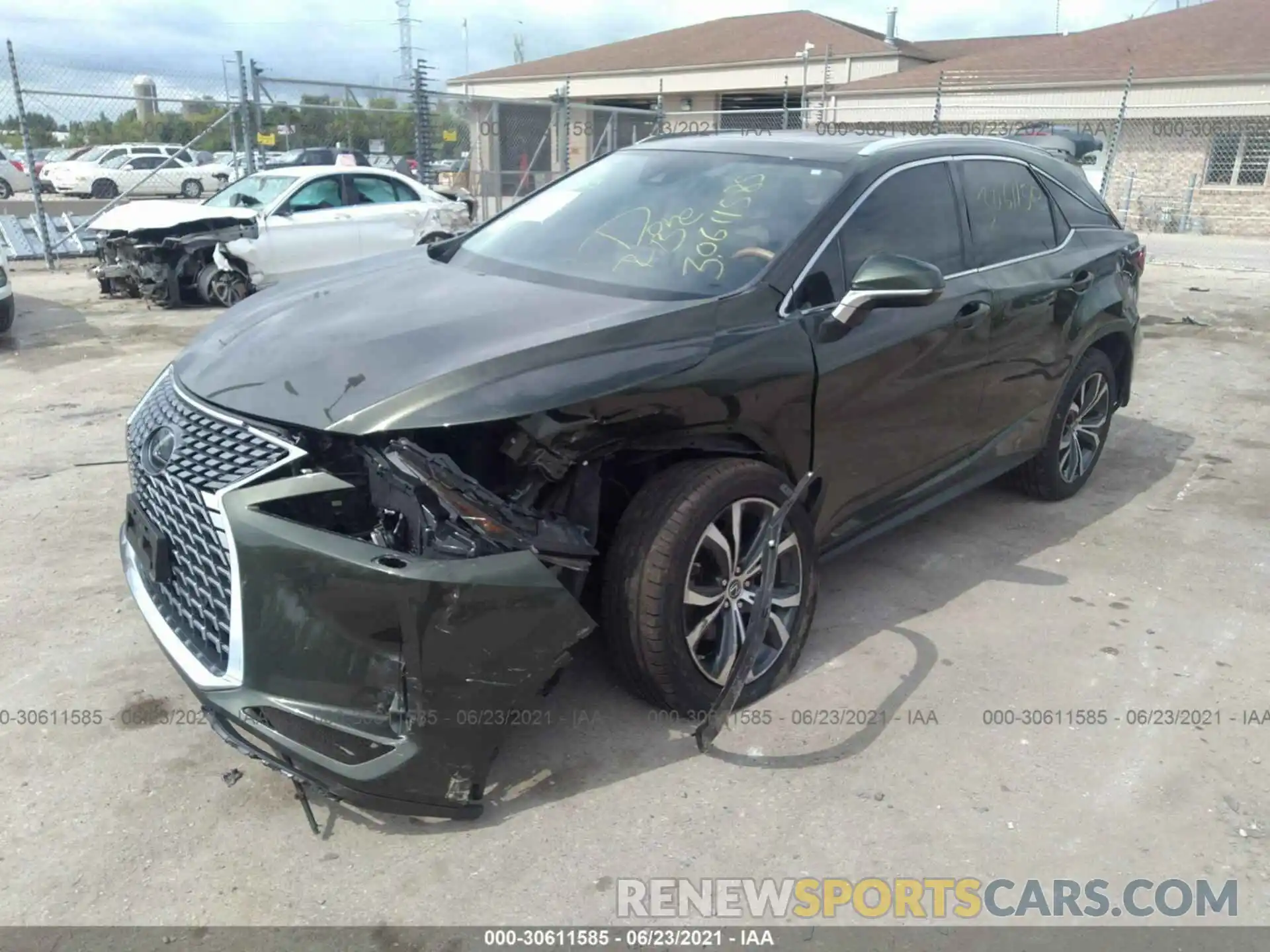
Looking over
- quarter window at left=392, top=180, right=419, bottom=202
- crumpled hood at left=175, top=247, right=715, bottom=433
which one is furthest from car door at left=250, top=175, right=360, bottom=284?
crumpled hood at left=175, top=247, right=715, bottom=433

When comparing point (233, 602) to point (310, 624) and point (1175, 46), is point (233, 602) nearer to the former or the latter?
point (310, 624)

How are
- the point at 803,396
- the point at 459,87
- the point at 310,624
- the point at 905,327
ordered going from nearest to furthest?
the point at 310,624 → the point at 803,396 → the point at 905,327 → the point at 459,87

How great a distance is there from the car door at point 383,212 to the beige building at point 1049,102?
4.55 meters

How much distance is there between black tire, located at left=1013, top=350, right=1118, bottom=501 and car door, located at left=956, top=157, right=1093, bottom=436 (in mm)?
198

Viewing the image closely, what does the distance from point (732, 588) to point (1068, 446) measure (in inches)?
Result: 112

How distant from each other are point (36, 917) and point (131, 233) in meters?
9.41

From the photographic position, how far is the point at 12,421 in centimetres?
618

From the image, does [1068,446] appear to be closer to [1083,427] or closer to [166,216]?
[1083,427]

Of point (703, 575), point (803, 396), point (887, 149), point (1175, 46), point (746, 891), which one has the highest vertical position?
point (1175, 46)

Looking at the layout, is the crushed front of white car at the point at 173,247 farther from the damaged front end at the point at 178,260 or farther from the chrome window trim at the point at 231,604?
the chrome window trim at the point at 231,604

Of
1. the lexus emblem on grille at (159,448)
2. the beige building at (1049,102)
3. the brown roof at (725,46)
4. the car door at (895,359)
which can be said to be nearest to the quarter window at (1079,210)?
the car door at (895,359)

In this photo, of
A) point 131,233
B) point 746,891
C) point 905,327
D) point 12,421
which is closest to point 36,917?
point 746,891

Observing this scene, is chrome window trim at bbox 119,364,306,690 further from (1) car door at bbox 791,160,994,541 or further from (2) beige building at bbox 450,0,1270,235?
(2) beige building at bbox 450,0,1270,235

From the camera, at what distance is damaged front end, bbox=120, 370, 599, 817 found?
2350 mm
